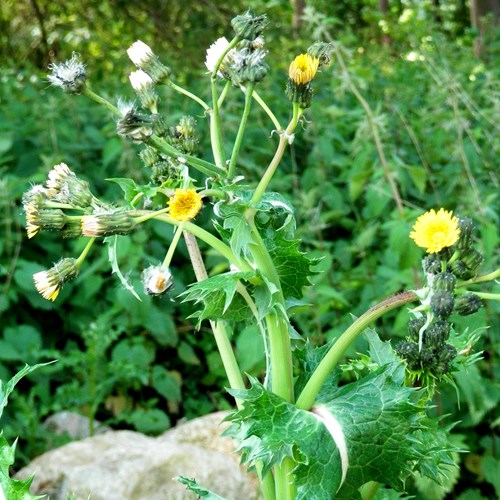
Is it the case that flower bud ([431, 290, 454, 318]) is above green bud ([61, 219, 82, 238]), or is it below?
below

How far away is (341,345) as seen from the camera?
118 cm

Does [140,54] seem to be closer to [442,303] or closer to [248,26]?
[248,26]

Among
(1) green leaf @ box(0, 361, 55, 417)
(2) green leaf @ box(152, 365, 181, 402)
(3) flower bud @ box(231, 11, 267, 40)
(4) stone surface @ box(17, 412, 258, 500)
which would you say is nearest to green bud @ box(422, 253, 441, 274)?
(3) flower bud @ box(231, 11, 267, 40)

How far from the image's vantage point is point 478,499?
11.9 ft

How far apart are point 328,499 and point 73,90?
2.27ft

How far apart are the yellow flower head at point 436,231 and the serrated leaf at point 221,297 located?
0.24 meters

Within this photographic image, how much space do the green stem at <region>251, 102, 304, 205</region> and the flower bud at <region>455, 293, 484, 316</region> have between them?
1.01 ft

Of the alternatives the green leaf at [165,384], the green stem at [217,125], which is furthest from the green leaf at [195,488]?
the green leaf at [165,384]

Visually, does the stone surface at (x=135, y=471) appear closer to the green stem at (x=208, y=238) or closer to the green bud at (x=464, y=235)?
the green stem at (x=208, y=238)

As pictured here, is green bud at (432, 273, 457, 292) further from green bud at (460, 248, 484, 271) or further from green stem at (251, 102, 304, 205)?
green stem at (251, 102, 304, 205)

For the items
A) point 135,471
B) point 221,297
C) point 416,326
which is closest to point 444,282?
point 416,326

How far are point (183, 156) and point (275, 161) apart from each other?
14 cm

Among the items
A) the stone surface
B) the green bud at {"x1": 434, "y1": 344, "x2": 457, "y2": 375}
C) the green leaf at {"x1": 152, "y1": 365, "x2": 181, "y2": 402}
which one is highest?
the green bud at {"x1": 434, "y1": 344, "x2": 457, "y2": 375}

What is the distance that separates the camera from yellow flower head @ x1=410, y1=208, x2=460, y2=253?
3.76 ft
